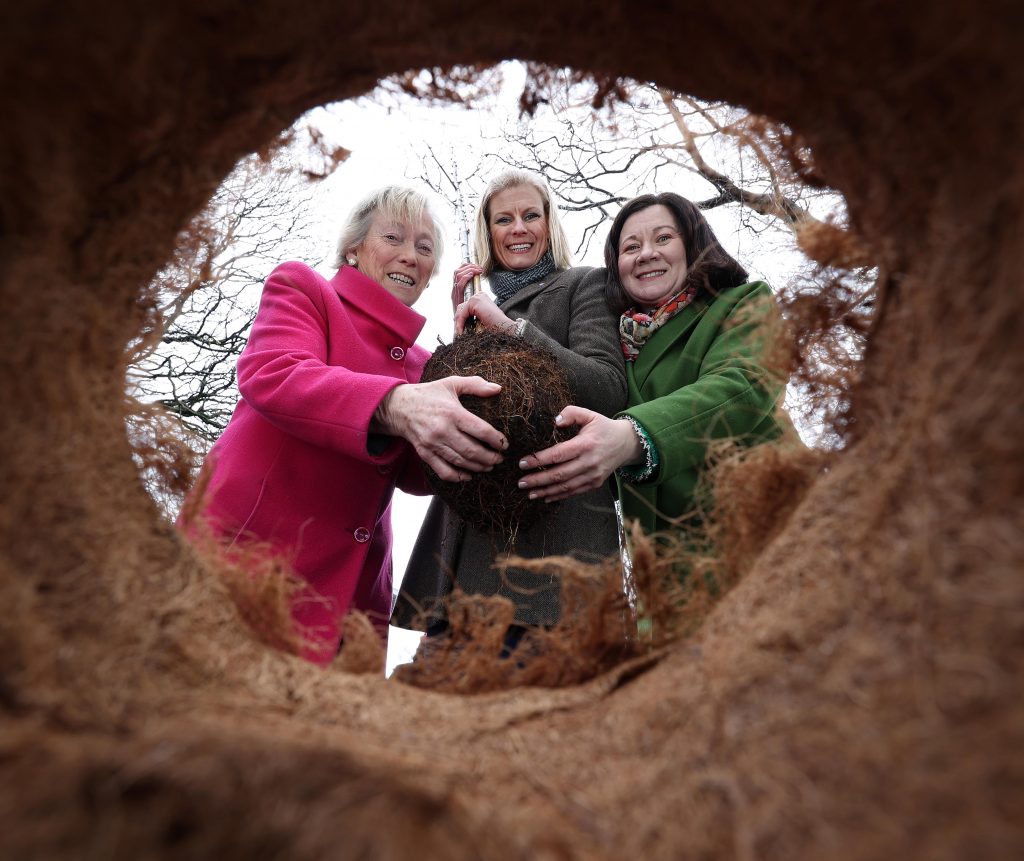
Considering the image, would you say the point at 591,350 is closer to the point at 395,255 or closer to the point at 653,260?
the point at 653,260

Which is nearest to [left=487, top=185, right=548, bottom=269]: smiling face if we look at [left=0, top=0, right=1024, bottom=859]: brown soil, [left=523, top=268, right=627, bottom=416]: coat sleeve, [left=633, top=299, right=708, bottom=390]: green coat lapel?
[left=523, top=268, right=627, bottom=416]: coat sleeve

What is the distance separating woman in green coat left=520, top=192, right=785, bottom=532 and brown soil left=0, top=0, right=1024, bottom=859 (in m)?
0.57

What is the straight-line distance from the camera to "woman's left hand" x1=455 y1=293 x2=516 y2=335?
2.45 metres

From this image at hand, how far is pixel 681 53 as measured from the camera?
4.61 ft

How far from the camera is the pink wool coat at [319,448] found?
2.12m

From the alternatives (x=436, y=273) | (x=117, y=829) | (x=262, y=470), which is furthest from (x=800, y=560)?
(x=436, y=273)

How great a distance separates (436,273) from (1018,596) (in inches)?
98.5

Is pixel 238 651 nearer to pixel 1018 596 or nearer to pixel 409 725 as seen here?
pixel 409 725

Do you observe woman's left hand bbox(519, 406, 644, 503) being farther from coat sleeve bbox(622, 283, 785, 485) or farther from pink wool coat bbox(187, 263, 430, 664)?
pink wool coat bbox(187, 263, 430, 664)

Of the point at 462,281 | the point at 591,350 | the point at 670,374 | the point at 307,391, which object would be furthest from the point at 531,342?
the point at 307,391

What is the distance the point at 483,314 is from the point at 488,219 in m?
0.60

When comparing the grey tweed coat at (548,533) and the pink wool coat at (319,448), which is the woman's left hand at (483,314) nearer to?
the grey tweed coat at (548,533)

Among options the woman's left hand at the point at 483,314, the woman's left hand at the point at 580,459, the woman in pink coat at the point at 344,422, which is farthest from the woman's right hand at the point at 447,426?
the woman's left hand at the point at 483,314

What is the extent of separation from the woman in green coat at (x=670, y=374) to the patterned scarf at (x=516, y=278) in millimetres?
231
